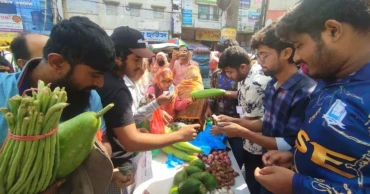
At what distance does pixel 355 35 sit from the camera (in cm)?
87

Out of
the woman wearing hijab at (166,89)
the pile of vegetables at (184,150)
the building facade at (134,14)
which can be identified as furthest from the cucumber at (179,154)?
the building facade at (134,14)

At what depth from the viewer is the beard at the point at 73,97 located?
117 centimetres

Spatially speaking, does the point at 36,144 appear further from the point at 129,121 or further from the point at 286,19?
the point at 286,19

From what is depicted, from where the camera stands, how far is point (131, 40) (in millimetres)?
1643

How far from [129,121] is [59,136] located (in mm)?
668

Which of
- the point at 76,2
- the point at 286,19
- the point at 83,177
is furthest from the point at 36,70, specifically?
the point at 76,2

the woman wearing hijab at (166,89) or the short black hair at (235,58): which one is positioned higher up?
the short black hair at (235,58)

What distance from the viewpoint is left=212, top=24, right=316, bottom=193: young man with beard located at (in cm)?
147

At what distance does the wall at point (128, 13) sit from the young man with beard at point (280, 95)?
Answer: 55.8ft

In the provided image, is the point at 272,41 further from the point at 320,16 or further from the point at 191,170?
the point at 191,170

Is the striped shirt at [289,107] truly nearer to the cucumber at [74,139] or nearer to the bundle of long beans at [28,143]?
the cucumber at [74,139]

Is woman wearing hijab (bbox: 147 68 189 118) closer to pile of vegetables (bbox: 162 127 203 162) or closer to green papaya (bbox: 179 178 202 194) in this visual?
pile of vegetables (bbox: 162 127 203 162)

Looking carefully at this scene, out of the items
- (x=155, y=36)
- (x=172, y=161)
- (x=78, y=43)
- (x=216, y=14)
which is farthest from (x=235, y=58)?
(x=216, y=14)

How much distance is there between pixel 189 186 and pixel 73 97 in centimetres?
110
